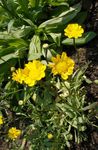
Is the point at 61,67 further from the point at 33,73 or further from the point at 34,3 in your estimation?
the point at 34,3

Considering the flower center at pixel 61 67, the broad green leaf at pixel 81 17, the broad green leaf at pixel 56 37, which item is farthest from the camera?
the broad green leaf at pixel 81 17

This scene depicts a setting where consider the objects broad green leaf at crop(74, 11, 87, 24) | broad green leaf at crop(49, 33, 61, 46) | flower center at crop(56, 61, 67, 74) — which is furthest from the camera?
broad green leaf at crop(74, 11, 87, 24)

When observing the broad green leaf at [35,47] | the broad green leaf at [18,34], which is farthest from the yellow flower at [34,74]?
the broad green leaf at [18,34]

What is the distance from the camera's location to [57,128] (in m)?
3.09

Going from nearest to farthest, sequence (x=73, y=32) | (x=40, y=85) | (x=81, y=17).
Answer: (x=73, y=32) → (x=40, y=85) → (x=81, y=17)

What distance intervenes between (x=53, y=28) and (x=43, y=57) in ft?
0.81

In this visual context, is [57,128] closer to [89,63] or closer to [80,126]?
[80,126]

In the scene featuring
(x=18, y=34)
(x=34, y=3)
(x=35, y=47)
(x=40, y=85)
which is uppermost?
(x=34, y=3)

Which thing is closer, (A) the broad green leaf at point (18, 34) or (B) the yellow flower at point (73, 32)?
(B) the yellow flower at point (73, 32)

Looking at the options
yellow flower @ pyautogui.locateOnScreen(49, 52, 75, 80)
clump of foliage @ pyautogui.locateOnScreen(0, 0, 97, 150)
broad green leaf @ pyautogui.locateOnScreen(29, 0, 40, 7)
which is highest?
broad green leaf @ pyautogui.locateOnScreen(29, 0, 40, 7)

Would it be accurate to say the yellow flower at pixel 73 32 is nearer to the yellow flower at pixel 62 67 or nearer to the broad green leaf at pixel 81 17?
the yellow flower at pixel 62 67

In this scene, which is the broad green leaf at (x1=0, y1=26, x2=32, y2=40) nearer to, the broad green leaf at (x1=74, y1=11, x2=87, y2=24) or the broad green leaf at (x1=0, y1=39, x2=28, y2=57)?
the broad green leaf at (x1=0, y1=39, x2=28, y2=57)

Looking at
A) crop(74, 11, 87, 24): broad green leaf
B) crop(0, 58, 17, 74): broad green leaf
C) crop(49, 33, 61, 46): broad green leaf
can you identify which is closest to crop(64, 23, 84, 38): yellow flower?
crop(49, 33, 61, 46): broad green leaf

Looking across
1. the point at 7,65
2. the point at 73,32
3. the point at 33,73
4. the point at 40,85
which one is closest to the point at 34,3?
the point at 7,65
